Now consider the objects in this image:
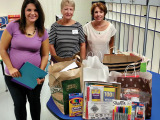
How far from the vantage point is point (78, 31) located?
6.20 feet

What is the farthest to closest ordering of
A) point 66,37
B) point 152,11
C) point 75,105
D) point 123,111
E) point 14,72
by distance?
point 152,11 < point 66,37 < point 14,72 < point 75,105 < point 123,111

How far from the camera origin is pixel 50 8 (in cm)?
497

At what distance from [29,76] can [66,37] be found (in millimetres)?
571

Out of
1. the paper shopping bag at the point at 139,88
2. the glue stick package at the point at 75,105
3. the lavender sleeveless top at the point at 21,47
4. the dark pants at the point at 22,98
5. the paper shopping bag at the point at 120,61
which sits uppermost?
the lavender sleeveless top at the point at 21,47

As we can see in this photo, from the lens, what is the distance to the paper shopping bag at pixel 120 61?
55.1 inches

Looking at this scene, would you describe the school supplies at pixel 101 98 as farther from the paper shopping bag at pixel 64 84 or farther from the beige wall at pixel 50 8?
the beige wall at pixel 50 8

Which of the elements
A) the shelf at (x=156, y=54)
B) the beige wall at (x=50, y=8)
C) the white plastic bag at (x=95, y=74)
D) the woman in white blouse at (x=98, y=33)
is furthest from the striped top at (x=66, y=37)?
the beige wall at (x=50, y=8)

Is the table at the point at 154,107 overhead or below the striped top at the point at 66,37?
below

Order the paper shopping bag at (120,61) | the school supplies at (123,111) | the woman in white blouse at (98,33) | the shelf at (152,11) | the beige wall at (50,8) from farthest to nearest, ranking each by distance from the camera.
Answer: the beige wall at (50,8)
the shelf at (152,11)
the woman in white blouse at (98,33)
the paper shopping bag at (120,61)
the school supplies at (123,111)

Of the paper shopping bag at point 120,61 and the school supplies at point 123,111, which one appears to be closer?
the school supplies at point 123,111

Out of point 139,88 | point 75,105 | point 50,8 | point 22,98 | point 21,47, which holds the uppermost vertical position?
point 50,8

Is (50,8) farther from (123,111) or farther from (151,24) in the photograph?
(123,111)

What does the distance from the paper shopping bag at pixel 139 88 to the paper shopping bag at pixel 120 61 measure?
0.74 ft

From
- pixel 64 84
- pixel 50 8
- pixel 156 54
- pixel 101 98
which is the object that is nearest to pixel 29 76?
pixel 64 84
